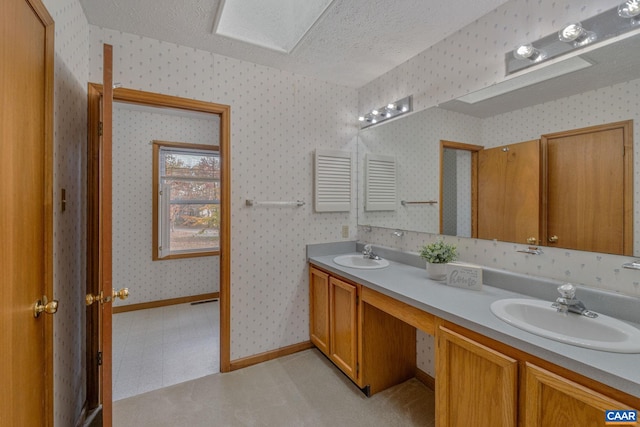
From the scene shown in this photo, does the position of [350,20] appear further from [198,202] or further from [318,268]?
[198,202]

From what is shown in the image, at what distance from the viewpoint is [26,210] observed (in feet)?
3.45

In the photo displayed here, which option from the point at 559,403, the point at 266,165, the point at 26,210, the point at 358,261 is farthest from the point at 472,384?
the point at 266,165

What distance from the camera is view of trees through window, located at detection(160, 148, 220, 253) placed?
12.6 ft

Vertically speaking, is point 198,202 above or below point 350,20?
below

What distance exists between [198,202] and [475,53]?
11.6ft

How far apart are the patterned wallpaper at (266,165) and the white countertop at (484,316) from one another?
0.51m

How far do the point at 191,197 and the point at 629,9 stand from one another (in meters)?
4.15

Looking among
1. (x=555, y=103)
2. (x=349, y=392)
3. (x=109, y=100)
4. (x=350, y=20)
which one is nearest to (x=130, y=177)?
(x=109, y=100)

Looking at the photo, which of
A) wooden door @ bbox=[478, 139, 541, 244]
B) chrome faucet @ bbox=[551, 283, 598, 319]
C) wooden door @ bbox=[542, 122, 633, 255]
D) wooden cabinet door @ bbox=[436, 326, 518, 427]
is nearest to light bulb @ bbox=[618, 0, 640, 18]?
wooden door @ bbox=[542, 122, 633, 255]

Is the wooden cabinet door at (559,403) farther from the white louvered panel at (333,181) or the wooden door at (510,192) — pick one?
the white louvered panel at (333,181)

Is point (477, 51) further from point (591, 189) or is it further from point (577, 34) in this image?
point (591, 189)

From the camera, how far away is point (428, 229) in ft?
7.18

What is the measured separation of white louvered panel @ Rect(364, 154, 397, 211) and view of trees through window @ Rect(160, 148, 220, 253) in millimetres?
2172

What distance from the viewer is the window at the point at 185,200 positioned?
12.2 ft
